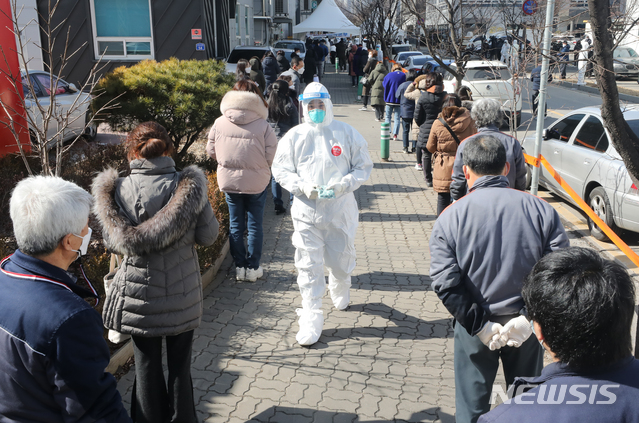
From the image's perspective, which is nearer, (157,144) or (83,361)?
(83,361)

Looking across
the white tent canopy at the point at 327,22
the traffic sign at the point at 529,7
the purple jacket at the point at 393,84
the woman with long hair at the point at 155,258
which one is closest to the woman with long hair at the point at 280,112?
the purple jacket at the point at 393,84

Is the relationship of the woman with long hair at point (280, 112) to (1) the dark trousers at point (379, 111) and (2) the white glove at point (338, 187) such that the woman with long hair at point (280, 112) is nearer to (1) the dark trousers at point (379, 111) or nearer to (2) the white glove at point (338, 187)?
(2) the white glove at point (338, 187)

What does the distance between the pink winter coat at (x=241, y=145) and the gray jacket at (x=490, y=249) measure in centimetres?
309

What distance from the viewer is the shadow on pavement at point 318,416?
3738mm

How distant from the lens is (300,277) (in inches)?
187

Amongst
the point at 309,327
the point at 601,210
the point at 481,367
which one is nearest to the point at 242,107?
the point at 309,327

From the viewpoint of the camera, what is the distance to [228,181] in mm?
5688

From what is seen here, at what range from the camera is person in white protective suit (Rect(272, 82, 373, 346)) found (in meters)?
4.65

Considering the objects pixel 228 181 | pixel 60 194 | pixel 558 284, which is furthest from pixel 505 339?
pixel 228 181

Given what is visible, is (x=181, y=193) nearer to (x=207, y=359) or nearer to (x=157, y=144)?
(x=157, y=144)

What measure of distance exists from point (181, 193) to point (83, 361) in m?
1.36

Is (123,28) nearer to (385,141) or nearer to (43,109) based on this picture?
(385,141)

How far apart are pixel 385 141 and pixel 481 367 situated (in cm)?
923

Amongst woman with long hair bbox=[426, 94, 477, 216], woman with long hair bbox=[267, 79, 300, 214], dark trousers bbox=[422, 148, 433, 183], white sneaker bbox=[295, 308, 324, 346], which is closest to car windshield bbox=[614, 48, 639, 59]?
dark trousers bbox=[422, 148, 433, 183]
